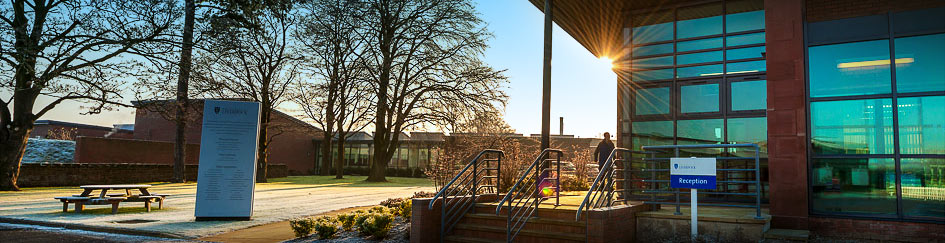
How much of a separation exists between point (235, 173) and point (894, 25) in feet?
37.9

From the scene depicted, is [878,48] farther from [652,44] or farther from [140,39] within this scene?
[140,39]

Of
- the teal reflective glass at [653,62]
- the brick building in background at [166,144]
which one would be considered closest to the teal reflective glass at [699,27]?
the teal reflective glass at [653,62]

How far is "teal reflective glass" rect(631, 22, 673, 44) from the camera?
11234 mm

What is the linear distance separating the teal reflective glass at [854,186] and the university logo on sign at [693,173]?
7.91ft

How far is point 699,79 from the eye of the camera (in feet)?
Answer: 34.5

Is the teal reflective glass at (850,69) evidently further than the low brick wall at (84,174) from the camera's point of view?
No

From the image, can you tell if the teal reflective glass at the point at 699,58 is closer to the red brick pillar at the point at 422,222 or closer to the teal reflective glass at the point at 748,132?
the teal reflective glass at the point at 748,132

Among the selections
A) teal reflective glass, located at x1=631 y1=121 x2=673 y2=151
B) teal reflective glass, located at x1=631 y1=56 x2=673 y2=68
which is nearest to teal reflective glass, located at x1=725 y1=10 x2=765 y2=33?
teal reflective glass, located at x1=631 y1=56 x2=673 y2=68

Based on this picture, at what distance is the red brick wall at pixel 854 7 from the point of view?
774 centimetres

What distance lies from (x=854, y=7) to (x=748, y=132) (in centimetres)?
265

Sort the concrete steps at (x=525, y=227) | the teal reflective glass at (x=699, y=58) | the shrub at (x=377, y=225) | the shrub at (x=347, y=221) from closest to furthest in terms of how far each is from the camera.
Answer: the concrete steps at (x=525, y=227) < the shrub at (x=377, y=225) < the shrub at (x=347, y=221) < the teal reflective glass at (x=699, y=58)

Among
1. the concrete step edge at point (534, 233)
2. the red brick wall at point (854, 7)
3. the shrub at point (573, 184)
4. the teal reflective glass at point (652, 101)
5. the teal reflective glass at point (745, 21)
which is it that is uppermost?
the teal reflective glass at point (745, 21)

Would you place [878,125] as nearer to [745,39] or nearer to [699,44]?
[745,39]

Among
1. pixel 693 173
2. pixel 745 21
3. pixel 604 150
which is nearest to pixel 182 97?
pixel 604 150
